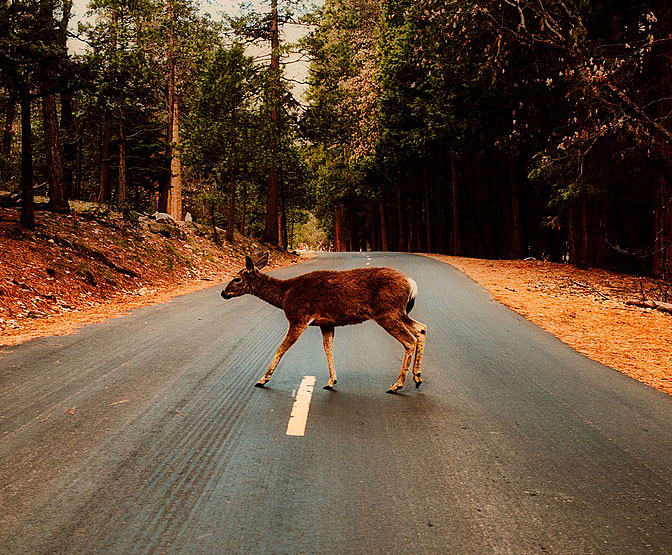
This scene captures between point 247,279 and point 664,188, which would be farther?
point 664,188

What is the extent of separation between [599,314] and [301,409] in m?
8.48

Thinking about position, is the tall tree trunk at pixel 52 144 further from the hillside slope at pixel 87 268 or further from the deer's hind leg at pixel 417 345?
the deer's hind leg at pixel 417 345

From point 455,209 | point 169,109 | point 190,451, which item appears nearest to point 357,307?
point 190,451

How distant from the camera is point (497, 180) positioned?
31828 mm

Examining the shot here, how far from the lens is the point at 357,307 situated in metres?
5.78

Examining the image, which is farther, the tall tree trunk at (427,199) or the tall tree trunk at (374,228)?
the tall tree trunk at (374,228)

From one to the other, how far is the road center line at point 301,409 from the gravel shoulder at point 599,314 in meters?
3.99

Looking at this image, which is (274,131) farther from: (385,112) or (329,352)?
(329,352)

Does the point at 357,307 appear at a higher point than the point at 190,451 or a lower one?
higher

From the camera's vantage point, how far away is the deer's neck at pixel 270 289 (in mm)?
6473

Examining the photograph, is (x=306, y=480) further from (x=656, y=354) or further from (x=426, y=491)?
(x=656, y=354)

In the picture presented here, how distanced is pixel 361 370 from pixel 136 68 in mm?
12556

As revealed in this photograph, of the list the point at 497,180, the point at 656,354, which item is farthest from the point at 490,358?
the point at 497,180

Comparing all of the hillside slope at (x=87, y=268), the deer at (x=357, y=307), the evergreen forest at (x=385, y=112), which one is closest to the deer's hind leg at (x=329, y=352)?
the deer at (x=357, y=307)
